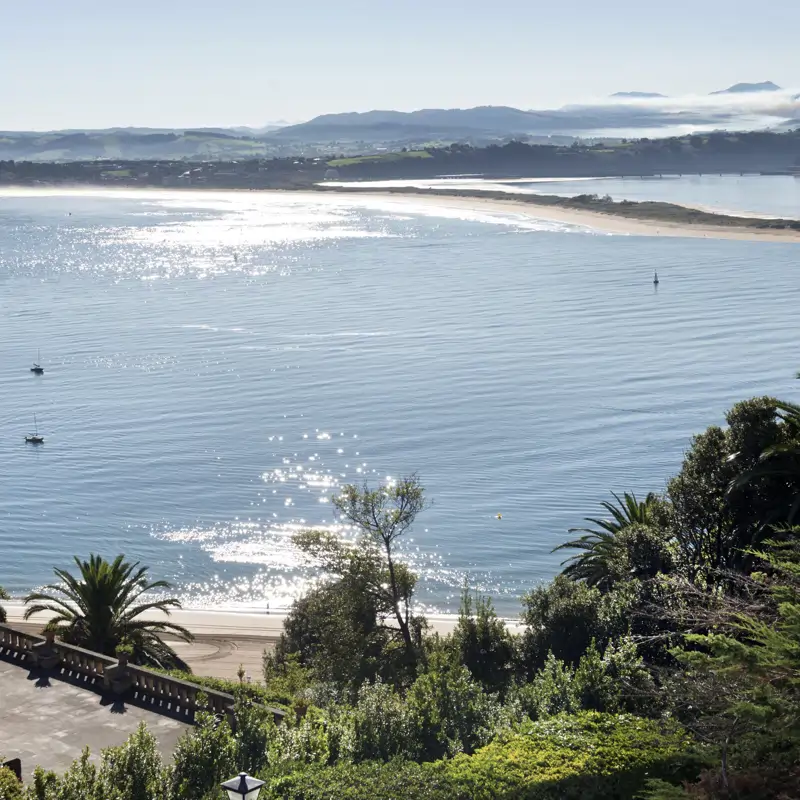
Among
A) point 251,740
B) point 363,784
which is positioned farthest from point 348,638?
point 363,784

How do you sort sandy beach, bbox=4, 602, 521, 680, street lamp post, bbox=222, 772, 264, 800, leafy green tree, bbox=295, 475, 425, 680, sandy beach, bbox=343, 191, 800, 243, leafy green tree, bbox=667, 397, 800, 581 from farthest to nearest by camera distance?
sandy beach, bbox=343, 191, 800, 243
sandy beach, bbox=4, 602, 521, 680
leafy green tree, bbox=295, 475, 425, 680
leafy green tree, bbox=667, 397, 800, 581
street lamp post, bbox=222, 772, 264, 800

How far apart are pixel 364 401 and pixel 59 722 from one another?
4687cm

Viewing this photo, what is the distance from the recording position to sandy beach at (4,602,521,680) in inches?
1380

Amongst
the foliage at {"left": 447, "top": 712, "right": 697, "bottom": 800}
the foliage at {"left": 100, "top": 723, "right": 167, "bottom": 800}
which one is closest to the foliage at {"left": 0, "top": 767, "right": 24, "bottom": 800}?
the foliage at {"left": 100, "top": 723, "right": 167, "bottom": 800}

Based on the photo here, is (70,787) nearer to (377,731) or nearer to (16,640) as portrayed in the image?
(377,731)

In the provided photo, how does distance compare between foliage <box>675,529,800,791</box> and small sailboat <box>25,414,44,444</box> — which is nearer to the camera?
foliage <box>675,529,800,791</box>

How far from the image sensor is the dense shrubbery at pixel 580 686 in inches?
603

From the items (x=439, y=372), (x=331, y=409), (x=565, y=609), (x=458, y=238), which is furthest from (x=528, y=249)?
(x=565, y=609)

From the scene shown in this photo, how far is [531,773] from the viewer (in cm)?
1602

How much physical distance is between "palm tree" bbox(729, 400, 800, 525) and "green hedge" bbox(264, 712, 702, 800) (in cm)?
721

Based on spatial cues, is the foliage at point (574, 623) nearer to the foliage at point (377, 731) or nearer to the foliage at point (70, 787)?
the foliage at point (377, 731)

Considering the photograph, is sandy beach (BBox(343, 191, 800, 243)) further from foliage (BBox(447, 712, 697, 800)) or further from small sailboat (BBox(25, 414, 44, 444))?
foliage (BBox(447, 712, 697, 800))

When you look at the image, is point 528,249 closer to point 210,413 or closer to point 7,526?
point 210,413

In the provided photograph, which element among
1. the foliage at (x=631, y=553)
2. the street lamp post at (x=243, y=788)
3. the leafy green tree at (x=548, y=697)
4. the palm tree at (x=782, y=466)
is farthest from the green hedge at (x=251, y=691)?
the street lamp post at (x=243, y=788)
